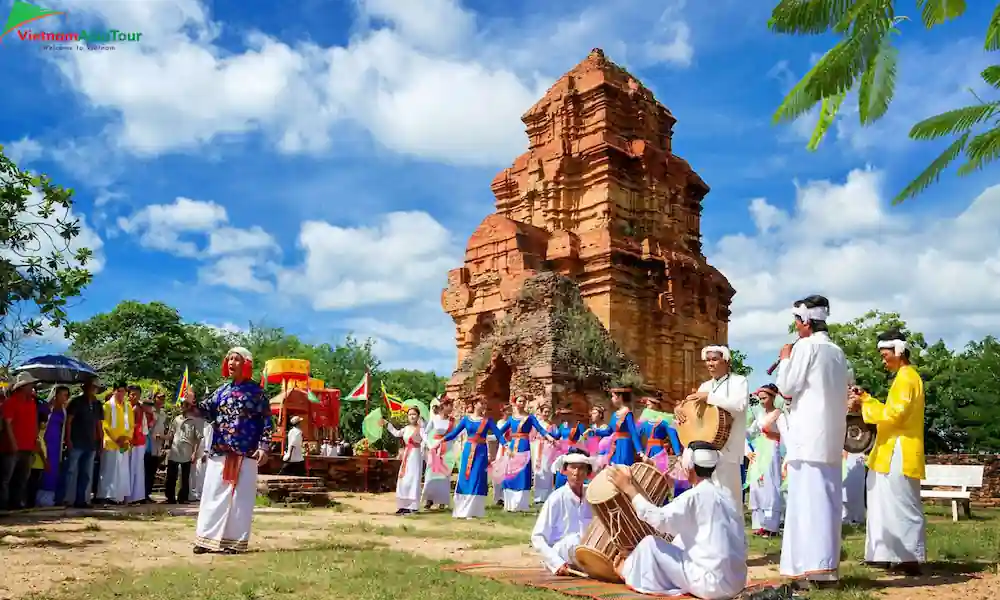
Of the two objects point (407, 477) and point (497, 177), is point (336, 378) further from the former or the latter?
point (407, 477)

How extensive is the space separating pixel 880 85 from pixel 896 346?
2231mm

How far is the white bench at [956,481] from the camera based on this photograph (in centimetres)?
1224

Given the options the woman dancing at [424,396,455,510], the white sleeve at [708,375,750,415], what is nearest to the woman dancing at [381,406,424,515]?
the woman dancing at [424,396,455,510]

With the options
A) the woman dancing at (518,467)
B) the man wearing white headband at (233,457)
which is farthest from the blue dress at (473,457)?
the man wearing white headband at (233,457)

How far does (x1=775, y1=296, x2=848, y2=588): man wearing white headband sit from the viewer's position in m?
5.77

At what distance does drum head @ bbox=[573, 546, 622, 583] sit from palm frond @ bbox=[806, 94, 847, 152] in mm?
3394

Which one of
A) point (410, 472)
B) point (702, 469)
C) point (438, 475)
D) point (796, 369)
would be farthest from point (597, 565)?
point (438, 475)

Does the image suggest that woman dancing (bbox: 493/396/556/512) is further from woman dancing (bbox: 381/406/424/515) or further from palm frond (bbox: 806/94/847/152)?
palm frond (bbox: 806/94/847/152)

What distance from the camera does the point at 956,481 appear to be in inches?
497

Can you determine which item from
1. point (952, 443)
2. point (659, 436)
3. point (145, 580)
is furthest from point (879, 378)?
point (145, 580)

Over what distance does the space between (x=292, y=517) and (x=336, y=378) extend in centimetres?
3814

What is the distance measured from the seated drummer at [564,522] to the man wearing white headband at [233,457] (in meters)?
2.84

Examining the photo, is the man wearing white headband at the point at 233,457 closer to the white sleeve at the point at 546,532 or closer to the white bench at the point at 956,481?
the white sleeve at the point at 546,532

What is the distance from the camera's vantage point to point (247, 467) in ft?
25.3
